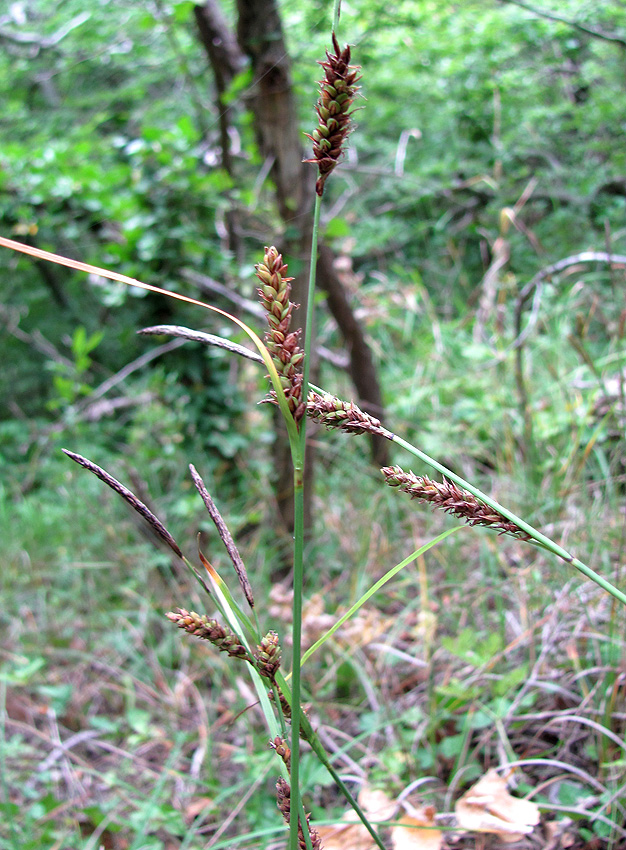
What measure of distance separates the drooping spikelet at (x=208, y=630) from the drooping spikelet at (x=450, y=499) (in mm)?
172

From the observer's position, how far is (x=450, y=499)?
18.0 inches

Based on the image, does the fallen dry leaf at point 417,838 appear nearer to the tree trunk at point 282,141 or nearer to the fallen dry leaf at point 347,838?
the fallen dry leaf at point 347,838

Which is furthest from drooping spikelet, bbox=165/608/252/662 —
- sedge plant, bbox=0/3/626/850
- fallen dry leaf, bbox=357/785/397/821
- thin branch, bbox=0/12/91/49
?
thin branch, bbox=0/12/91/49

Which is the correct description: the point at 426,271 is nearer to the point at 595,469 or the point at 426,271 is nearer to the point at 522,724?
the point at 595,469

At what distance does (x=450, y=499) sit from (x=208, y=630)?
205 millimetres

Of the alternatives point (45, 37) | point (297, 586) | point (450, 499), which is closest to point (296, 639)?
point (297, 586)

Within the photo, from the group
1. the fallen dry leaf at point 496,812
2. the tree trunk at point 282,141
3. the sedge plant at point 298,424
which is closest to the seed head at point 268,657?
the sedge plant at point 298,424

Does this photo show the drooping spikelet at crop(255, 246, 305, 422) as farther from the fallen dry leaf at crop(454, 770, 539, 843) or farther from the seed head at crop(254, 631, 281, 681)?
the fallen dry leaf at crop(454, 770, 539, 843)

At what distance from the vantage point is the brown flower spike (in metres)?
0.41

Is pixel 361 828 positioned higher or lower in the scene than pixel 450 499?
lower

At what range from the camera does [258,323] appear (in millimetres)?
3062

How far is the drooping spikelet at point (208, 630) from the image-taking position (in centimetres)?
46

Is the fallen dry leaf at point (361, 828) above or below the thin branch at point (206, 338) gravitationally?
below

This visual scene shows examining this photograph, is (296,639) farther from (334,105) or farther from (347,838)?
(347,838)
